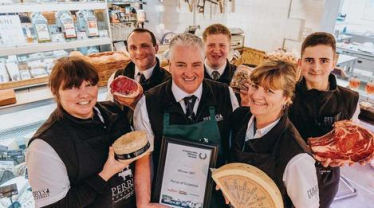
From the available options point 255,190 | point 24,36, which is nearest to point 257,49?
point 24,36

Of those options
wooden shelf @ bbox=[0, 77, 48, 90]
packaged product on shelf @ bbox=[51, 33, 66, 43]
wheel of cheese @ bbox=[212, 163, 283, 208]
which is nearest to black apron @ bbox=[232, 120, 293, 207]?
wheel of cheese @ bbox=[212, 163, 283, 208]

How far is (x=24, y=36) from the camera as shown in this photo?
3064 mm

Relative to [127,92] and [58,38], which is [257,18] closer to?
[58,38]

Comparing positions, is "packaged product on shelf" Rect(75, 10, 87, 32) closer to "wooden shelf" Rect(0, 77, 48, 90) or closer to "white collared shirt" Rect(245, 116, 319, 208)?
"wooden shelf" Rect(0, 77, 48, 90)

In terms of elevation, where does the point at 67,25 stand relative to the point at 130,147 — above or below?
above

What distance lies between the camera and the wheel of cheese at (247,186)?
1.20m

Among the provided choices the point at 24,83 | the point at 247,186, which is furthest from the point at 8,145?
the point at 247,186

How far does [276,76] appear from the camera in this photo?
137 cm

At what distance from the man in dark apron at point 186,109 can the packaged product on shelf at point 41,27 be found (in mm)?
2179

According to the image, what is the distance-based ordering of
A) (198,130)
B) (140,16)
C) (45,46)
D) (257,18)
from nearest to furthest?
(198,130) → (45,46) → (140,16) → (257,18)

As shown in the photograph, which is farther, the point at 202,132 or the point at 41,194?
the point at 202,132

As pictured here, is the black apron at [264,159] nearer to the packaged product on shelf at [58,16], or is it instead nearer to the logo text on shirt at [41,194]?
the logo text on shirt at [41,194]

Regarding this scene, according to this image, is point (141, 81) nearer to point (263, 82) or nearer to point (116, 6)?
point (263, 82)

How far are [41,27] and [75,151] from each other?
242 centimetres
